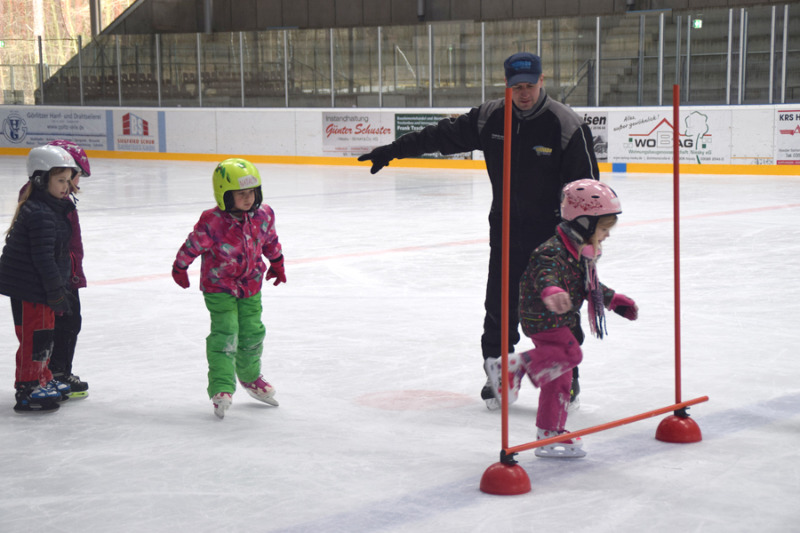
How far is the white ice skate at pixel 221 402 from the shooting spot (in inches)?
165

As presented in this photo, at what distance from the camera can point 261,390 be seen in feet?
14.4

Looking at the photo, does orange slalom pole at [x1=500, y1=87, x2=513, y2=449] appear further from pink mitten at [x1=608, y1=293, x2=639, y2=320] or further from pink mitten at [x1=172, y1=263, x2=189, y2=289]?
pink mitten at [x1=172, y1=263, x2=189, y2=289]

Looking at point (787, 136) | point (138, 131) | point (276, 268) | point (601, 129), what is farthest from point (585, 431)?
point (138, 131)

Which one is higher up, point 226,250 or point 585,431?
point 226,250

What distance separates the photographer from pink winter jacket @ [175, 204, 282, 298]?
13.7 feet

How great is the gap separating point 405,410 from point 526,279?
99cm

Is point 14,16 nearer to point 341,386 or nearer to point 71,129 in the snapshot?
point 71,129

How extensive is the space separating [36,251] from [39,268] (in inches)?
2.8

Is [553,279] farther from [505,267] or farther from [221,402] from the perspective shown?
[221,402]

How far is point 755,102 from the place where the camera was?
18750 millimetres

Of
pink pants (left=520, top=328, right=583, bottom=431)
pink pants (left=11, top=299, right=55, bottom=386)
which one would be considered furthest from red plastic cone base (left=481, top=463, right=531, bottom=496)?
pink pants (left=11, top=299, right=55, bottom=386)

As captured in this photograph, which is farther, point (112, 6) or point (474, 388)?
point (112, 6)

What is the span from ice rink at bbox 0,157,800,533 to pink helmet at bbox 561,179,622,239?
0.82m

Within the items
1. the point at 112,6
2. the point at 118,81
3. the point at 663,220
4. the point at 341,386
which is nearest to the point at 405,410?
the point at 341,386
